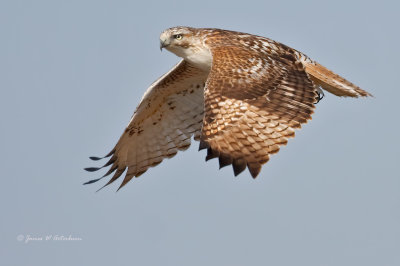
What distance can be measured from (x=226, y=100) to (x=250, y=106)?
Result: 28 cm

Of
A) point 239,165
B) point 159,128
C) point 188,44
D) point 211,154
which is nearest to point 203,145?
point 211,154

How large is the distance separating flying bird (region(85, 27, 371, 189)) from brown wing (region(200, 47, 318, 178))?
0.01 m

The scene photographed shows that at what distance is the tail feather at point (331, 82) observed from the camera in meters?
12.8

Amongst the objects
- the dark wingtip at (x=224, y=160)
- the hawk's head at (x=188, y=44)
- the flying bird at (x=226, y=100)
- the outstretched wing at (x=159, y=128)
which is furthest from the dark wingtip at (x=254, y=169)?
the outstretched wing at (x=159, y=128)

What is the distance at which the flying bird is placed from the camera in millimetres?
10695

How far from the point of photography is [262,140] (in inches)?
418

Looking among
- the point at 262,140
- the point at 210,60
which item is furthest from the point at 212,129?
the point at 210,60

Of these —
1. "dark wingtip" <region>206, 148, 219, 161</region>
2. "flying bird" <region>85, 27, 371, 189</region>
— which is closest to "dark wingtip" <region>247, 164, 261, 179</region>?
"flying bird" <region>85, 27, 371, 189</region>

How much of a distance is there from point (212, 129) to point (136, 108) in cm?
343

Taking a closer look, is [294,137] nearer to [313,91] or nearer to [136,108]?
[313,91]

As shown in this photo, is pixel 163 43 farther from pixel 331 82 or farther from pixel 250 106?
pixel 250 106

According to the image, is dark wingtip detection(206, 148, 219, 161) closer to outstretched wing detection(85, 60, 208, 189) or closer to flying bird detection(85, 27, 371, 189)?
flying bird detection(85, 27, 371, 189)

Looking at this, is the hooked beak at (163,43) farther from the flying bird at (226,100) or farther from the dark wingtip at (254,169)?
the dark wingtip at (254,169)

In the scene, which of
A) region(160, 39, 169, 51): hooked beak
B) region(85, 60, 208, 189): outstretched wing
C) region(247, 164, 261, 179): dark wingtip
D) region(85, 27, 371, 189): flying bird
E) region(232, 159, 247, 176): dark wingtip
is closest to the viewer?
region(247, 164, 261, 179): dark wingtip
